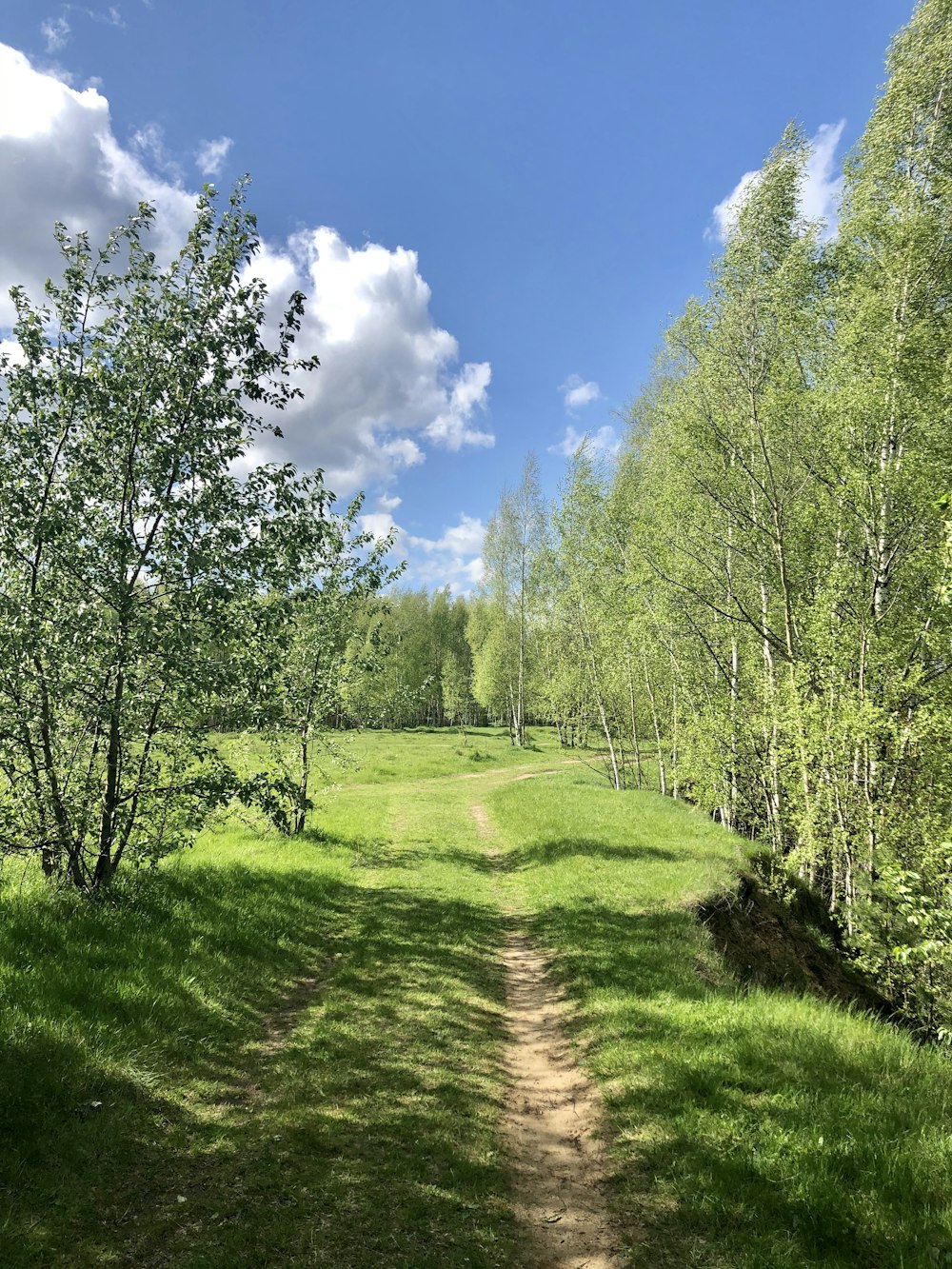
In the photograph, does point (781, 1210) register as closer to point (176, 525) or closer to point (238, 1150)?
point (238, 1150)

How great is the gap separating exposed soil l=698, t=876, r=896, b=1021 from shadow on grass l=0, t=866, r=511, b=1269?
17.3ft

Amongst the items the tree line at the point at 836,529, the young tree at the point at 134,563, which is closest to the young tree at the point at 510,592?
the tree line at the point at 836,529

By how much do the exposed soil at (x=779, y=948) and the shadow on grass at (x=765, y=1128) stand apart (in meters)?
2.94

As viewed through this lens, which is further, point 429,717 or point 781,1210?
point 429,717

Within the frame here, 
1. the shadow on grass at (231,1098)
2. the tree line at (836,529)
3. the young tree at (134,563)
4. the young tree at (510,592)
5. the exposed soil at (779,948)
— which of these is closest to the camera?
the shadow on grass at (231,1098)

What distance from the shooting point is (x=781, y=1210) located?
15.6 feet

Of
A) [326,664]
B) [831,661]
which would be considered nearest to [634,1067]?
[831,661]

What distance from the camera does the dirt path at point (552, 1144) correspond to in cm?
461

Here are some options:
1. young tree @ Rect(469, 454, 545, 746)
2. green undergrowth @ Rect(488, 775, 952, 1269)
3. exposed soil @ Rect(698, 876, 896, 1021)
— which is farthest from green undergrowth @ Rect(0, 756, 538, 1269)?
young tree @ Rect(469, 454, 545, 746)

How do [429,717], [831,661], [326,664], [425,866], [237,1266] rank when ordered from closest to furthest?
[237,1266], [831,661], [425,866], [326,664], [429,717]

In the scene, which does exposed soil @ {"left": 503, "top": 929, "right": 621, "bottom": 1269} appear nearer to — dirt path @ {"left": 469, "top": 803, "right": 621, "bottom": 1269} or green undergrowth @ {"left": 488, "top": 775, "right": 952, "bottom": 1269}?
dirt path @ {"left": 469, "top": 803, "right": 621, "bottom": 1269}

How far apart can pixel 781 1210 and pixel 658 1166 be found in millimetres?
998

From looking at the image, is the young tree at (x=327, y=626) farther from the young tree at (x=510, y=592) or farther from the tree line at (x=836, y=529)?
the young tree at (x=510, y=592)

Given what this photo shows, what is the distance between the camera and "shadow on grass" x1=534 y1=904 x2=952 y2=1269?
4.49m
